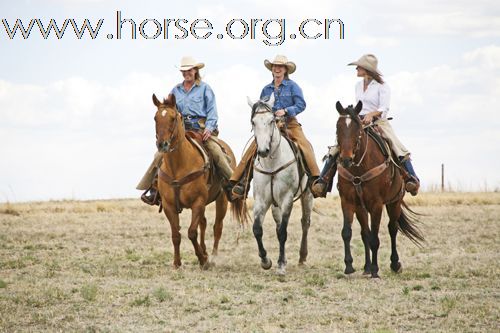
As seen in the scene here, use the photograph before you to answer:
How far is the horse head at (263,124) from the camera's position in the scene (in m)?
11.1

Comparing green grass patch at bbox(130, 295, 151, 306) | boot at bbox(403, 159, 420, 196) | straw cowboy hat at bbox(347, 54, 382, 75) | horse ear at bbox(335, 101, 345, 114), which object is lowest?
green grass patch at bbox(130, 295, 151, 306)

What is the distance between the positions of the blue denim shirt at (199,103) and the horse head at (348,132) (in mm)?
2821

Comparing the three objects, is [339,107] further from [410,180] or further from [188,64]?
[188,64]

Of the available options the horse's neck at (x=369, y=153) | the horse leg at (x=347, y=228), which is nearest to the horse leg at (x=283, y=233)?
the horse leg at (x=347, y=228)

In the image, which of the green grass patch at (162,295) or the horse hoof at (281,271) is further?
the horse hoof at (281,271)

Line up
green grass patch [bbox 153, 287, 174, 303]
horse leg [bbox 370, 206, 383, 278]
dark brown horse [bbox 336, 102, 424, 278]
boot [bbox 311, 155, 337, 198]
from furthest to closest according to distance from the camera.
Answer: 1. boot [bbox 311, 155, 337, 198]
2. horse leg [bbox 370, 206, 383, 278]
3. dark brown horse [bbox 336, 102, 424, 278]
4. green grass patch [bbox 153, 287, 174, 303]

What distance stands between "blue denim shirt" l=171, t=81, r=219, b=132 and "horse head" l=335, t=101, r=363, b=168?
2821 millimetres

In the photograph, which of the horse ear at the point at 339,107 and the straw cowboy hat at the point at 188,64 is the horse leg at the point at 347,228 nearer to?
the horse ear at the point at 339,107

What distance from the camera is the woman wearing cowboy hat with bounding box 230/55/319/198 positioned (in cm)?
1239

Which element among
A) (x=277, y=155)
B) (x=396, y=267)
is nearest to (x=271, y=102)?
(x=277, y=155)

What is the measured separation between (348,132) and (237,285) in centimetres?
240

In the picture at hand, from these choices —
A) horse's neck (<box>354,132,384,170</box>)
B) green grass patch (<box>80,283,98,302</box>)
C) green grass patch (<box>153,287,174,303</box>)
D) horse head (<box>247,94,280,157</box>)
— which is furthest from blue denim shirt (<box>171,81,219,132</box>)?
green grass patch (<box>153,287,174,303</box>)

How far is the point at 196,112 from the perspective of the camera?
13.0m

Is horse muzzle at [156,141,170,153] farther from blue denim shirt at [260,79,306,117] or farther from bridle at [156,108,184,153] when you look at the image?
blue denim shirt at [260,79,306,117]
